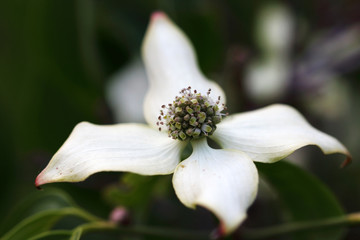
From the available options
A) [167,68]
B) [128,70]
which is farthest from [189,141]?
[128,70]

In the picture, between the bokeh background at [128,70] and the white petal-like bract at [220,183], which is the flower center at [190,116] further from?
the bokeh background at [128,70]

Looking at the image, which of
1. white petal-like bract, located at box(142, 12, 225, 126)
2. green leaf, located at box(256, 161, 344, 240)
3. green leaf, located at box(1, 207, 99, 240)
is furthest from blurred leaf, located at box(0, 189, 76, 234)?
green leaf, located at box(256, 161, 344, 240)

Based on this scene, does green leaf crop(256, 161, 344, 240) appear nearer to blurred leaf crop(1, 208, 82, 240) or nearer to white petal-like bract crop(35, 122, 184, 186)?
white petal-like bract crop(35, 122, 184, 186)

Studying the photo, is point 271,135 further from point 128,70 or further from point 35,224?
point 128,70

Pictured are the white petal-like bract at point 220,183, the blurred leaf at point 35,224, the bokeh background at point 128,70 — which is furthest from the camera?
the bokeh background at point 128,70

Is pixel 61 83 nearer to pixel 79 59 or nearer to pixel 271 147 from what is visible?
pixel 79 59

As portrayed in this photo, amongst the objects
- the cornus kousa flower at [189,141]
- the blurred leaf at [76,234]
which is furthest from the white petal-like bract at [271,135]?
the blurred leaf at [76,234]

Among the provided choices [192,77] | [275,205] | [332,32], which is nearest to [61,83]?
[192,77]
